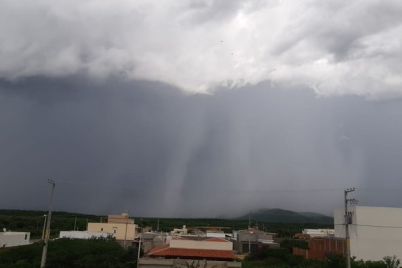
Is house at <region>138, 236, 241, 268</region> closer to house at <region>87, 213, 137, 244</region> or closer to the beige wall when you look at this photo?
house at <region>87, 213, 137, 244</region>

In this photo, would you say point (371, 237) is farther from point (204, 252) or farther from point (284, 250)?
point (204, 252)

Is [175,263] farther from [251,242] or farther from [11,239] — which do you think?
[251,242]

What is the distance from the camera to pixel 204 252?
184ft

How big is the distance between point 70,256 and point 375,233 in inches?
1906

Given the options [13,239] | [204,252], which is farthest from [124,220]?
[204,252]

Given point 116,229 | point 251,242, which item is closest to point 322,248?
point 251,242

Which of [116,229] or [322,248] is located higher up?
[116,229]

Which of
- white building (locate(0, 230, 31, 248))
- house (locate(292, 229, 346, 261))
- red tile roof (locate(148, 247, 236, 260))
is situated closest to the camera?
red tile roof (locate(148, 247, 236, 260))

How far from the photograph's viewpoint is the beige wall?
123812mm

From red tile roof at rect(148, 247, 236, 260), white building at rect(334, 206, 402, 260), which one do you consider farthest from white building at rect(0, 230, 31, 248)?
white building at rect(334, 206, 402, 260)

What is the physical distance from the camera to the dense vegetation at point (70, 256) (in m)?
64.3

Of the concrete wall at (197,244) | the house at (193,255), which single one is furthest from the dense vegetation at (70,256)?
the house at (193,255)

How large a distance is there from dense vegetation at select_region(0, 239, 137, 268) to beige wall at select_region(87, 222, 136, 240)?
40.2 meters

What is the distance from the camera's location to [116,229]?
411 ft
